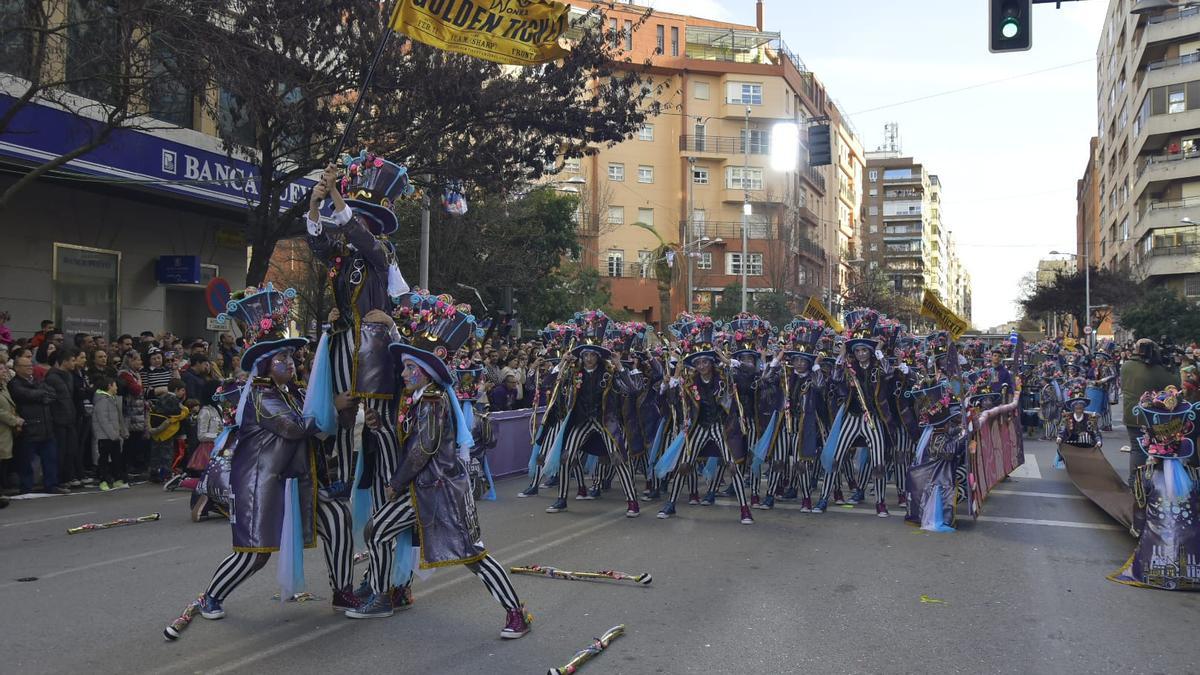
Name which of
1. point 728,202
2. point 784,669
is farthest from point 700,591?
point 728,202

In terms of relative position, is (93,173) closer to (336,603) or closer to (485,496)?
(485,496)

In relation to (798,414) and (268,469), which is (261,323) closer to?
(268,469)

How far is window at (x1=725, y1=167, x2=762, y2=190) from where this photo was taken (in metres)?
58.1

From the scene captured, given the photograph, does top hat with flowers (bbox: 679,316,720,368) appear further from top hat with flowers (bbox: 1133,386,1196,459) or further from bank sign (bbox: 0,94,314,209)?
bank sign (bbox: 0,94,314,209)

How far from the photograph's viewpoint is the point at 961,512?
36.8ft

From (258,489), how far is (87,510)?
6.13 meters

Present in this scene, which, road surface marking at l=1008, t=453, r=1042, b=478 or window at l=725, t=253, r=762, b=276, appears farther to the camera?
window at l=725, t=253, r=762, b=276

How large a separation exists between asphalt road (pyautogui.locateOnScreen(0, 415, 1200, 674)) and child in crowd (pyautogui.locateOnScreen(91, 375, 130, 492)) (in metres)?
2.21

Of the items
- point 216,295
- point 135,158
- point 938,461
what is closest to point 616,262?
point 216,295

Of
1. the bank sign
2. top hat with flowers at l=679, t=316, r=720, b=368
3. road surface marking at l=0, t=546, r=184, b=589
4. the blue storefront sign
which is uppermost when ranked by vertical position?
the bank sign

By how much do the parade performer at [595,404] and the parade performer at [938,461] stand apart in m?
2.98

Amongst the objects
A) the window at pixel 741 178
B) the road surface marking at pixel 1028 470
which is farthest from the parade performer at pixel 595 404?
the window at pixel 741 178

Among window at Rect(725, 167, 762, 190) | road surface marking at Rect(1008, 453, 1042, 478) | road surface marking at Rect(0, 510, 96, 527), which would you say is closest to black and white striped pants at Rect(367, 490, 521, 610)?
road surface marking at Rect(0, 510, 96, 527)

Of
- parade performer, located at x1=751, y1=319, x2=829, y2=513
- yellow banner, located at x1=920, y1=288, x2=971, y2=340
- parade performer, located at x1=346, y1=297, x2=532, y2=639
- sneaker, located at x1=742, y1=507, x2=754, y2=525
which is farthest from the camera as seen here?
yellow banner, located at x1=920, y1=288, x2=971, y2=340
